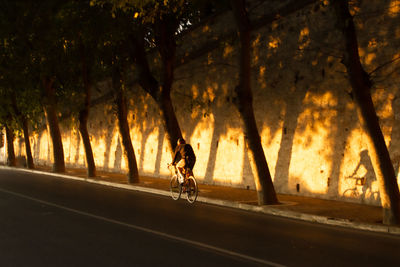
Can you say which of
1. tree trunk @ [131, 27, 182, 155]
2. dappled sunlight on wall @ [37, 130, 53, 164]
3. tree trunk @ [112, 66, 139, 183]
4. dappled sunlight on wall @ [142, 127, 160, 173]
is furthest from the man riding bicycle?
dappled sunlight on wall @ [37, 130, 53, 164]

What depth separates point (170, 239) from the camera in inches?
366

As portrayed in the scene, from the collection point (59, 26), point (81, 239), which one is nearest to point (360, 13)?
point (81, 239)

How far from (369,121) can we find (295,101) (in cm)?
643

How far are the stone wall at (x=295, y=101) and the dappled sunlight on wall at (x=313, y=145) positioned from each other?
32 millimetres

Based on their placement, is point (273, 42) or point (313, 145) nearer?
point (313, 145)

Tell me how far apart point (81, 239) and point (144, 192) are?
10059mm

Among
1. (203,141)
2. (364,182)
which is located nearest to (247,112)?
(364,182)

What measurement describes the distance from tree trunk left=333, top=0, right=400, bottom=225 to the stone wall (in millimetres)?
780

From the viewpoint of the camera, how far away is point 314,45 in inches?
670

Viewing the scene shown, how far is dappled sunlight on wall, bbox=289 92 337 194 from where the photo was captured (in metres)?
16.4

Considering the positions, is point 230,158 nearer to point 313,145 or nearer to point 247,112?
→ point 313,145

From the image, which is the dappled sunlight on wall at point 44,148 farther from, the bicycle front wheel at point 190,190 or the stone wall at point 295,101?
the bicycle front wheel at point 190,190

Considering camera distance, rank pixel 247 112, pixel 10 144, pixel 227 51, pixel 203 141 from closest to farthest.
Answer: pixel 247 112 < pixel 227 51 < pixel 203 141 < pixel 10 144

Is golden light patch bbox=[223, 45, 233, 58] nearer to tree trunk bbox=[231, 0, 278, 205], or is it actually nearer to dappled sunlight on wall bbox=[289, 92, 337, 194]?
dappled sunlight on wall bbox=[289, 92, 337, 194]
